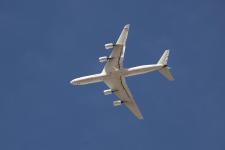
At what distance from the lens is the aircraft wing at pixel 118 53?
165m

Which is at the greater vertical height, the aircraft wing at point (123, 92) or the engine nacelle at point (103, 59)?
the engine nacelle at point (103, 59)

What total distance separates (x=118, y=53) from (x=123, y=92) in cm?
1326

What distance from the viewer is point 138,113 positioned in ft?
592

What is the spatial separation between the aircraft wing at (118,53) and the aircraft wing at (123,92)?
3.47 meters

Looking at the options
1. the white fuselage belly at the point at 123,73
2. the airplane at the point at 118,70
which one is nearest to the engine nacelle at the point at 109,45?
the airplane at the point at 118,70

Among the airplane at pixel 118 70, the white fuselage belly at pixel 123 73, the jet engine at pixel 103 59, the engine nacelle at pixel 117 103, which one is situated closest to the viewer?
the white fuselage belly at pixel 123 73

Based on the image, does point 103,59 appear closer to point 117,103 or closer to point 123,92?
point 123,92

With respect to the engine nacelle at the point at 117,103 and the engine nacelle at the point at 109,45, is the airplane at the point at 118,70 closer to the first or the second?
the engine nacelle at the point at 109,45

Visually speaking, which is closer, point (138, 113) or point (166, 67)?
point (166, 67)

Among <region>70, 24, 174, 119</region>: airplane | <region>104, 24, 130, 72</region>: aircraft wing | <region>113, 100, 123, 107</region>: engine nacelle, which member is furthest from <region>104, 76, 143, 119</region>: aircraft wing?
<region>104, 24, 130, 72</region>: aircraft wing

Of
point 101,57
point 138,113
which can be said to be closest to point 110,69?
point 101,57

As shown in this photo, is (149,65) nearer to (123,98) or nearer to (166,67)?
(166,67)

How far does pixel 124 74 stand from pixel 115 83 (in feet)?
21.8

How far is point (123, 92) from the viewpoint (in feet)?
584
